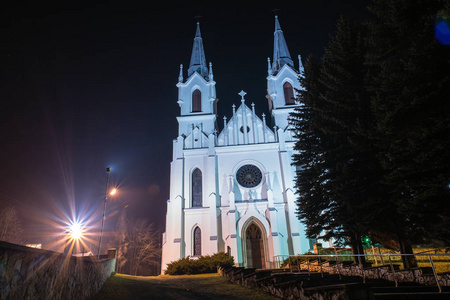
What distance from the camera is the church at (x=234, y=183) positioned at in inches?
944

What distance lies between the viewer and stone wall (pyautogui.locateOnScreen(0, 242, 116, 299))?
3813 mm

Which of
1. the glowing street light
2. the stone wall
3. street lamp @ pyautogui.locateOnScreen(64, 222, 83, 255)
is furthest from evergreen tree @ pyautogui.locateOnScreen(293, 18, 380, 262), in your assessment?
the glowing street light

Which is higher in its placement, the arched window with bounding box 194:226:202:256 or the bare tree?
the bare tree

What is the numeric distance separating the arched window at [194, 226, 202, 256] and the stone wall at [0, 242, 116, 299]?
18458mm

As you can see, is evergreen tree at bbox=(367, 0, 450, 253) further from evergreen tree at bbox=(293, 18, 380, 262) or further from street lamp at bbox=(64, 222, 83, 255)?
street lamp at bbox=(64, 222, 83, 255)

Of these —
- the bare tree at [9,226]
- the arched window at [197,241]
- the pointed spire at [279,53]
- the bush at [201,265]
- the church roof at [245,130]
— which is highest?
the pointed spire at [279,53]

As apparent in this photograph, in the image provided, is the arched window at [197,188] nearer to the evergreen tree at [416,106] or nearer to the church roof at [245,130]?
the church roof at [245,130]

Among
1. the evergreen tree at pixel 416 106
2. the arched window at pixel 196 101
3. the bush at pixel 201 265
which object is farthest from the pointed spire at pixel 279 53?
the evergreen tree at pixel 416 106

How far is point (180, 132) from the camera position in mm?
30703

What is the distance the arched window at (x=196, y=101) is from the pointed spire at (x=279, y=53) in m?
10.1

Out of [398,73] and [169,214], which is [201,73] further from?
[398,73]

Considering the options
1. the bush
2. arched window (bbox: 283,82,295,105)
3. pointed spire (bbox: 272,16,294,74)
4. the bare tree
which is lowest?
the bush

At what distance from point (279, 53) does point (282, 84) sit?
696 centimetres

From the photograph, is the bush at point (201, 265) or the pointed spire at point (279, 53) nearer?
the bush at point (201, 265)
